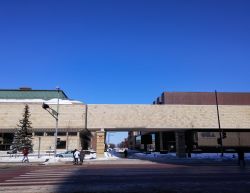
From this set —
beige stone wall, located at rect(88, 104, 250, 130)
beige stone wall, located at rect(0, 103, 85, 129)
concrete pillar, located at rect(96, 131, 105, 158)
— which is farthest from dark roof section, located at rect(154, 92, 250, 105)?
concrete pillar, located at rect(96, 131, 105, 158)

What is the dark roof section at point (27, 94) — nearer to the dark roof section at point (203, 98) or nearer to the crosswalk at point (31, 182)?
the dark roof section at point (203, 98)

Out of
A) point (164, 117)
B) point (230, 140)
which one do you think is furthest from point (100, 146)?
point (164, 117)

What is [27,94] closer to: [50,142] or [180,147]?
[50,142]

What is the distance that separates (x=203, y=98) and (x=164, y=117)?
163 feet

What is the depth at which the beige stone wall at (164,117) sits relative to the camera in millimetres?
70125

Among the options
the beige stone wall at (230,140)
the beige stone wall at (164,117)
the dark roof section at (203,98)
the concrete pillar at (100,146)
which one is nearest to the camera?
the beige stone wall at (230,140)

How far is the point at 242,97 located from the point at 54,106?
255 ft

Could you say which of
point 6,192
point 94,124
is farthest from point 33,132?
point 6,192

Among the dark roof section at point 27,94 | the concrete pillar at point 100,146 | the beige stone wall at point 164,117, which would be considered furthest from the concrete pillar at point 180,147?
the dark roof section at point 27,94

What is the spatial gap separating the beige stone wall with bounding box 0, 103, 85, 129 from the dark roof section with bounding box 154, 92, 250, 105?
159ft

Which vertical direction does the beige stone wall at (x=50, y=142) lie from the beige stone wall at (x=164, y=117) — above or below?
below

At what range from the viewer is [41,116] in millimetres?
70500

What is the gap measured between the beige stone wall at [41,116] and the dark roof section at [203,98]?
48518mm

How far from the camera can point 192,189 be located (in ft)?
40.6
